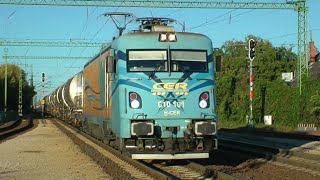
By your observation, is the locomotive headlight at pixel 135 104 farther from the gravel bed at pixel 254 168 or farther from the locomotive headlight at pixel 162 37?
the gravel bed at pixel 254 168

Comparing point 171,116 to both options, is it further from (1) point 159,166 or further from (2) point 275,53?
(2) point 275,53

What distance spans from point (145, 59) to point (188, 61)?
1.13 metres

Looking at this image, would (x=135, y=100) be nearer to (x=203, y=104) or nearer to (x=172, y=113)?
(x=172, y=113)

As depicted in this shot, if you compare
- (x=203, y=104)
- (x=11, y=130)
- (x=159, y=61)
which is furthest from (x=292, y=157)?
(x=11, y=130)

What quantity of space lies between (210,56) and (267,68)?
56.2 metres

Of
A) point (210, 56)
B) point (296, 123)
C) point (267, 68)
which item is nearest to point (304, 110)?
point (296, 123)

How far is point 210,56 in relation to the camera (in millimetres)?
13453

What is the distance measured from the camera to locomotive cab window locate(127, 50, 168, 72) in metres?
12.9

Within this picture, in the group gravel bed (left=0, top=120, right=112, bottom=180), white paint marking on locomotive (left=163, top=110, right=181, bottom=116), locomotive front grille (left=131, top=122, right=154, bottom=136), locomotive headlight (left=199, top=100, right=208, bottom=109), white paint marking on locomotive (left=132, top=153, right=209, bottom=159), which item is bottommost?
gravel bed (left=0, top=120, right=112, bottom=180)

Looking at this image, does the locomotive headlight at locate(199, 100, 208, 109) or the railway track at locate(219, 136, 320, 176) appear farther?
the railway track at locate(219, 136, 320, 176)

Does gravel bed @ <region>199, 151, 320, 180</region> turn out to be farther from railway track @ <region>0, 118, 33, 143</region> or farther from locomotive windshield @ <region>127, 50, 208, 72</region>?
railway track @ <region>0, 118, 33, 143</region>

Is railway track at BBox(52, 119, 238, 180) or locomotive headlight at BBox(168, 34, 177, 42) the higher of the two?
locomotive headlight at BBox(168, 34, 177, 42)

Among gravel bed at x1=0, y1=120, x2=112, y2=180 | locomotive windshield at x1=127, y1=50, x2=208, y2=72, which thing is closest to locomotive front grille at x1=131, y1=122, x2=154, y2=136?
gravel bed at x1=0, y1=120, x2=112, y2=180

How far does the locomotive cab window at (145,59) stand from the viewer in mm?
12883
